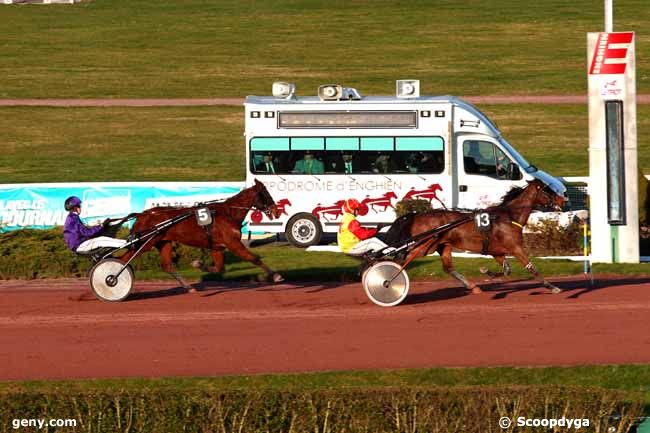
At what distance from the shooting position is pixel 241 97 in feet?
148

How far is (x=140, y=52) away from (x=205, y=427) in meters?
43.8

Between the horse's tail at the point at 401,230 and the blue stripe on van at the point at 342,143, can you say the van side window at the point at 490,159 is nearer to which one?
the blue stripe on van at the point at 342,143

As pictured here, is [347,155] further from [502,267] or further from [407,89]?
[502,267]

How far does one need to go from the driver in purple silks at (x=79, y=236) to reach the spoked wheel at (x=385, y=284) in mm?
3511

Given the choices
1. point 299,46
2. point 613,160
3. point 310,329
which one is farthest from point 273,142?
point 299,46

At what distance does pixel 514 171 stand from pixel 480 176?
2.17 ft

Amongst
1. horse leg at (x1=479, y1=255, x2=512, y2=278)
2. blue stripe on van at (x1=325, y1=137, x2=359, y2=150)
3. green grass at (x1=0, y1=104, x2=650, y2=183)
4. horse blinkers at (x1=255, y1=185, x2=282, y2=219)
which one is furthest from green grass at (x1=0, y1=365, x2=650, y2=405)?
green grass at (x1=0, y1=104, x2=650, y2=183)

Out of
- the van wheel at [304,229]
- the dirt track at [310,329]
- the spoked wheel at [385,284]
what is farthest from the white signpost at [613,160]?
the van wheel at [304,229]

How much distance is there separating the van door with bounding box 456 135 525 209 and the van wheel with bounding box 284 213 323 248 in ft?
9.18

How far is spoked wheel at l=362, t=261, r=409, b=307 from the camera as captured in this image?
1742cm

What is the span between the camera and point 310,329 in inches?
656

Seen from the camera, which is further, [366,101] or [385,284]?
[366,101]

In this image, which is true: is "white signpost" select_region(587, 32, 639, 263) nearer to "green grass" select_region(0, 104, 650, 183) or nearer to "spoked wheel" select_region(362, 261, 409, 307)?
"spoked wheel" select_region(362, 261, 409, 307)

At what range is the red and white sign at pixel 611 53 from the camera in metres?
20.9
